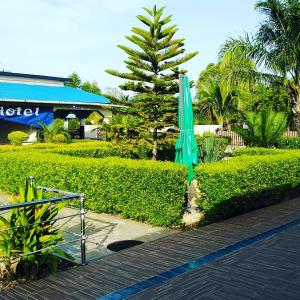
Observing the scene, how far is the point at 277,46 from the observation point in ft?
51.1

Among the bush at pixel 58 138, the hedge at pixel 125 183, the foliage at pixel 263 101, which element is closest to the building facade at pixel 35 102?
the bush at pixel 58 138

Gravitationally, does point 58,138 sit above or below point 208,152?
above

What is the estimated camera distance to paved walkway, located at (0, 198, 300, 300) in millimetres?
4031

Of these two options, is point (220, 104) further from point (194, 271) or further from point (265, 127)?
point (194, 271)

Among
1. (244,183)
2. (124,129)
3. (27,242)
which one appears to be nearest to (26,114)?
(124,129)

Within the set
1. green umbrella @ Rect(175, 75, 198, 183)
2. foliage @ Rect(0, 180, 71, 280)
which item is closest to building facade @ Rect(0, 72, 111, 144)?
green umbrella @ Rect(175, 75, 198, 183)

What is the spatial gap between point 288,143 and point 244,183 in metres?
9.61

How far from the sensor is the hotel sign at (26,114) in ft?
66.7

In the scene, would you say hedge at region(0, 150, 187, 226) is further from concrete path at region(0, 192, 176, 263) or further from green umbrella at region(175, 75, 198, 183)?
green umbrella at region(175, 75, 198, 183)

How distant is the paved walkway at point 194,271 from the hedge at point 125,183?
666mm

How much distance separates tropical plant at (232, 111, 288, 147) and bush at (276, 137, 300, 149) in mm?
1264

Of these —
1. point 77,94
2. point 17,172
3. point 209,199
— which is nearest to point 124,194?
point 209,199

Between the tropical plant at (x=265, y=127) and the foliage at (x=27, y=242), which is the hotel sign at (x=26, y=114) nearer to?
the tropical plant at (x=265, y=127)

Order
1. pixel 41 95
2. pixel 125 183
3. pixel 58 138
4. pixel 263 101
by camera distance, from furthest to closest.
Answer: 1. pixel 263 101
2. pixel 41 95
3. pixel 58 138
4. pixel 125 183
